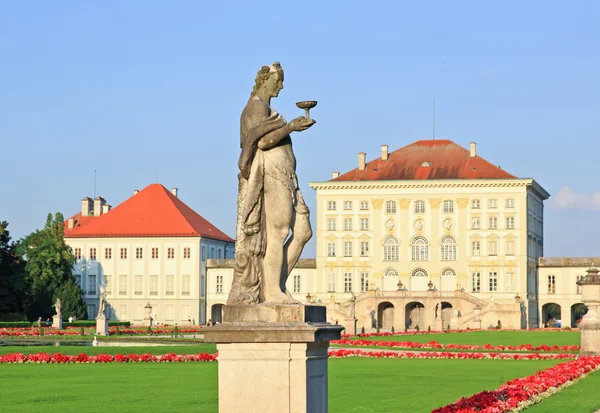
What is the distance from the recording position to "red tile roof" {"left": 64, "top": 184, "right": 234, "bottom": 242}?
311 feet

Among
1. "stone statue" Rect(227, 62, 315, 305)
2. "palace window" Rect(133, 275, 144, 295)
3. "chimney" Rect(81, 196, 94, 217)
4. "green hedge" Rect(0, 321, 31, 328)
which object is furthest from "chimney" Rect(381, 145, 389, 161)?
"stone statue" Rect(227, 62, 315, 305)

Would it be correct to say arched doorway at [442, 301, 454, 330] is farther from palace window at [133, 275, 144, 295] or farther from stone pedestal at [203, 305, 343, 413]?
stone pedestal at [203, 305, 343, 413]

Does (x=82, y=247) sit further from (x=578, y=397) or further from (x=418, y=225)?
(x=578, y=397)

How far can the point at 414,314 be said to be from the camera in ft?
287

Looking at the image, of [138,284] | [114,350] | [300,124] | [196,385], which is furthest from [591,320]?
[138,284]

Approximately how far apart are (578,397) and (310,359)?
10597 millimetres

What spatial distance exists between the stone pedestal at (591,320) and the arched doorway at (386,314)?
5540 centimetres

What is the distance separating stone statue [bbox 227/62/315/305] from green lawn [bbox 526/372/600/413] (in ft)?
24.7

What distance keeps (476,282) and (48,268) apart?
1278 inches

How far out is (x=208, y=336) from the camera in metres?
9.70

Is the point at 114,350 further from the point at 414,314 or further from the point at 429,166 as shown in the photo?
the point at 429,166

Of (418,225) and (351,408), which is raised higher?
(418,225)

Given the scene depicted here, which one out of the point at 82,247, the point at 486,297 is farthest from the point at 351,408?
the point at 82,247

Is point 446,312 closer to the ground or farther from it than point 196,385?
closer to the ground
